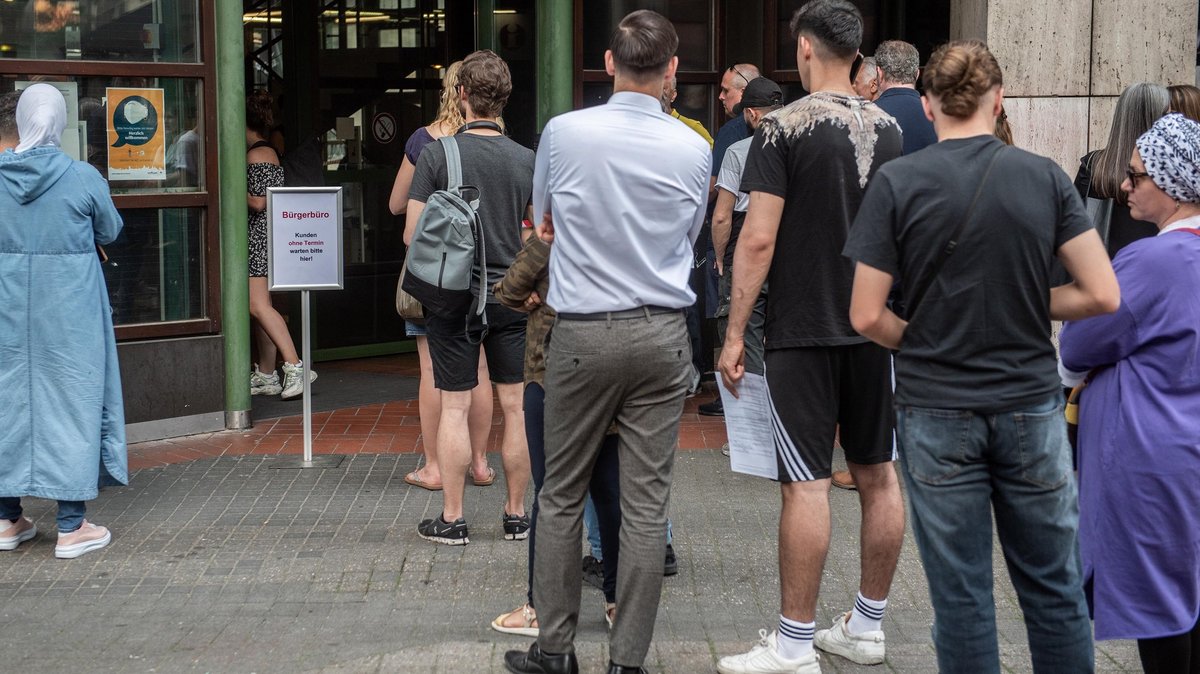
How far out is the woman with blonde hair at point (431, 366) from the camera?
602cm

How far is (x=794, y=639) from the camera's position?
434cm

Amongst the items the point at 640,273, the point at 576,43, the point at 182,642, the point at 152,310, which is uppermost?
the point at 576,43

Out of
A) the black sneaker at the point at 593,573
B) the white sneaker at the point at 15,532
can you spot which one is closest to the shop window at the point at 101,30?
the white sneaker at the point at 15,532

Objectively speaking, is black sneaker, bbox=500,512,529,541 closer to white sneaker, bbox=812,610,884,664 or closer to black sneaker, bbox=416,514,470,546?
black sneaker, bbox=416,514,470,546

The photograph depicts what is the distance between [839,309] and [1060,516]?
3.35 feet

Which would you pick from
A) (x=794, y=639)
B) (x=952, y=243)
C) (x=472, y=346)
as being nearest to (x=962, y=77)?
(x=952, y=243)

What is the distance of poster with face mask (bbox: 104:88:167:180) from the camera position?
7359 millimetres

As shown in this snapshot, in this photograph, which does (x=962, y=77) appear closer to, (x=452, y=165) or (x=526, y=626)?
(x=526, y=626)

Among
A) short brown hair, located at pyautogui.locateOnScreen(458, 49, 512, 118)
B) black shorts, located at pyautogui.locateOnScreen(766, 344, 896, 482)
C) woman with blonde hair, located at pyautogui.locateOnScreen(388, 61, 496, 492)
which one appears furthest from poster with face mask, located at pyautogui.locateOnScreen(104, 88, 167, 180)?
black shorts, located at pyautogui.locateOnScreen(766, 344, 896, 482)

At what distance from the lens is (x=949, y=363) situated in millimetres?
3453

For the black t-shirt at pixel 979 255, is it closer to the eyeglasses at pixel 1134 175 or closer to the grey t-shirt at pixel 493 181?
the eyeglasses at pixel 1134 175

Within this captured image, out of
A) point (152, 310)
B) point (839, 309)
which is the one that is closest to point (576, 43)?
point (152, 310)

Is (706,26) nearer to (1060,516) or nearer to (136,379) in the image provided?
(136,379)

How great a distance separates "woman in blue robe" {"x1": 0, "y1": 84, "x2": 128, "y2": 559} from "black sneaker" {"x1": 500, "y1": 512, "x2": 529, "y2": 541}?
5.46 ft
